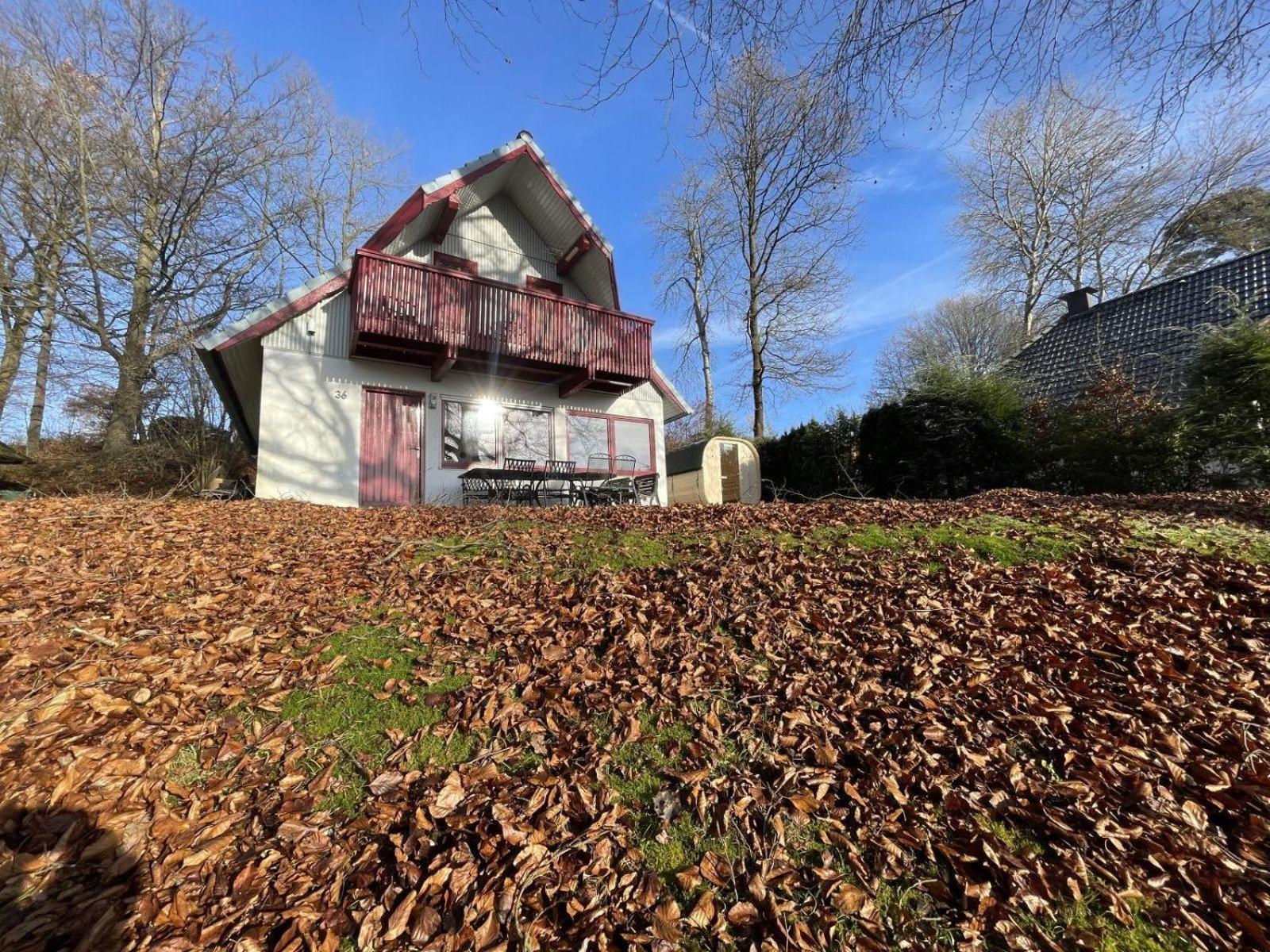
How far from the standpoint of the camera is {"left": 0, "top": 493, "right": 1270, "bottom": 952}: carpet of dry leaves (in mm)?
1845

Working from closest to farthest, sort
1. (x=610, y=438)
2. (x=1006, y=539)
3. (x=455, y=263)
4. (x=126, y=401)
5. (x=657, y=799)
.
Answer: (x=657, y=799)
(x=1006, y=539)
(x=455, y=263)
(x=610, y=438)
(x=126, y=401)

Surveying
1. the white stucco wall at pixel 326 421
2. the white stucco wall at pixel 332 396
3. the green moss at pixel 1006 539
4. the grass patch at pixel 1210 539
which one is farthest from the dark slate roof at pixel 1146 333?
the white stucco wall at pixel 326 421

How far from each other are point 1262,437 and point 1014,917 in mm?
9336

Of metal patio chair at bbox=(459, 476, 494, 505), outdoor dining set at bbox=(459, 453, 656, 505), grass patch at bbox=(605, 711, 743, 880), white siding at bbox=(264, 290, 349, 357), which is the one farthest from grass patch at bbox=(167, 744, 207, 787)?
white siding at bbox=(264, 290, 349, 357)

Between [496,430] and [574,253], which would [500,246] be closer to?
[574,253]

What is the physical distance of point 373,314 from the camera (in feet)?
31.6

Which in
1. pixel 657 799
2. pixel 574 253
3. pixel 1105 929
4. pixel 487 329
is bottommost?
pixel 1105 929

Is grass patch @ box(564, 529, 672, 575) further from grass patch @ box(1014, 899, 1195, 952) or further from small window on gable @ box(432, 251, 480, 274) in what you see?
small window on gable @ box(432, 251, 480, 274)

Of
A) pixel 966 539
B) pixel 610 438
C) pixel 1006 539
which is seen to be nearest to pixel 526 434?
pixel 610 438

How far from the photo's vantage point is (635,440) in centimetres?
1356

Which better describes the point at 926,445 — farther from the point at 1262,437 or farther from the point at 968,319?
the point at 968,319

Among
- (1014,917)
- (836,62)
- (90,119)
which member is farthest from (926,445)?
(90,119)

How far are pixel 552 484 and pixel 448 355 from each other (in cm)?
347

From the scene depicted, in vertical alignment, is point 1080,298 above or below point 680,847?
A: above
